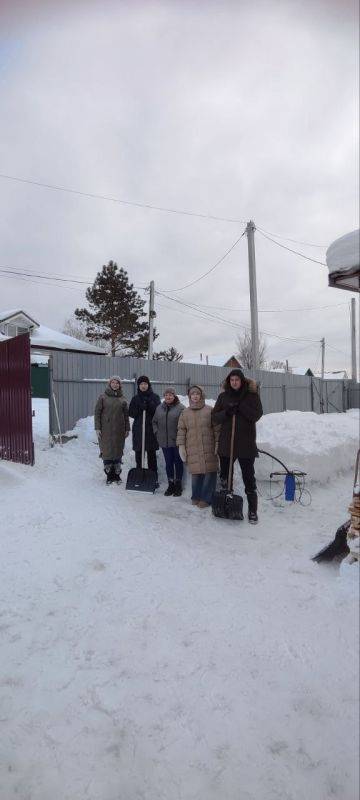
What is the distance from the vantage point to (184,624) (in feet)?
8.16

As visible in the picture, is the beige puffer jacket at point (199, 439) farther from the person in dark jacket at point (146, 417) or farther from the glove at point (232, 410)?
the person in dark jacket at point (146, 417)

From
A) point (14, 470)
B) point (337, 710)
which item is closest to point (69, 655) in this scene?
point (337, 710)

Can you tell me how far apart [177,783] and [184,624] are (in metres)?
0.89

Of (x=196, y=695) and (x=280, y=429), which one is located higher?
(x=280, y=429)

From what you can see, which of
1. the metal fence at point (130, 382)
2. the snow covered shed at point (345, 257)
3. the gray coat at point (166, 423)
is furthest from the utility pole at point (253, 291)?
the snow covered shed at point (345, 257)

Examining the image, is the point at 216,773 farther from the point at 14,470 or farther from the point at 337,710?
the point at 14,470

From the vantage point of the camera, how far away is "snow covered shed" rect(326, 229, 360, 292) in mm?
1869

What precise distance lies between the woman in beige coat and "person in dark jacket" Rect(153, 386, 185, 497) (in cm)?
27

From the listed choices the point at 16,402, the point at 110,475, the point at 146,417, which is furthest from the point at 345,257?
the point at 16,402

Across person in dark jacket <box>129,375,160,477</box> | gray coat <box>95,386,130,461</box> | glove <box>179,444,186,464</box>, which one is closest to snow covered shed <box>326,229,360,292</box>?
glove <box>179,444,186,464</box>

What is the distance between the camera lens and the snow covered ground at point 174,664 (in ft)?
5.14

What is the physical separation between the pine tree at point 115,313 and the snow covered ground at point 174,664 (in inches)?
→ 910

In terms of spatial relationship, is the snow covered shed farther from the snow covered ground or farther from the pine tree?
the pine tree

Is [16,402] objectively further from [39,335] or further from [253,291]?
[39,335]
